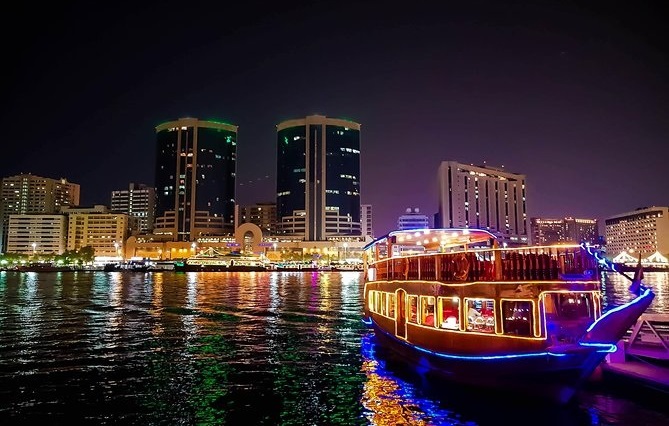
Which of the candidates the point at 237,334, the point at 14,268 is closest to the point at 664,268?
the point at 237,334

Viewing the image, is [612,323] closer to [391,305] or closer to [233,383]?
[391,305]

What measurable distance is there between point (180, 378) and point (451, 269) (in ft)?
38.2

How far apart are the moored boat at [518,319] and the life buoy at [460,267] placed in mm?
37

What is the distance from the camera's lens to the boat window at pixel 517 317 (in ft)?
52.3

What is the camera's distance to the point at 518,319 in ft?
54.5

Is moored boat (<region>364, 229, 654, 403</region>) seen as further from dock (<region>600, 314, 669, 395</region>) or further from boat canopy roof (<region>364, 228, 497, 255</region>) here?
boat canopy roof (<region>364, 228, 497, 255</region>)

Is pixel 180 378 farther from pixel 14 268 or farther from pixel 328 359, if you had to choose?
pixel 14 268

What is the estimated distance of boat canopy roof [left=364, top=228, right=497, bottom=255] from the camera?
77.8 ft

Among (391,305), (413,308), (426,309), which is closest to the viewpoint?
(426,309)

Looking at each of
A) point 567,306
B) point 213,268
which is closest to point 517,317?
point 567,306

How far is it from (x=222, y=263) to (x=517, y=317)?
585 ft

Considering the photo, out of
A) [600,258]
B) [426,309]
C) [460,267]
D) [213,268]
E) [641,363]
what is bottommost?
[213,268]

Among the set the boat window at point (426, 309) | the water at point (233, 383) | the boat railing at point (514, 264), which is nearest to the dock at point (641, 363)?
the water at point (233, 383)

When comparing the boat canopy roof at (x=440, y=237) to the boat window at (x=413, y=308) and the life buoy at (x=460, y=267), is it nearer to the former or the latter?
the boat window at (x=413, y=308)
